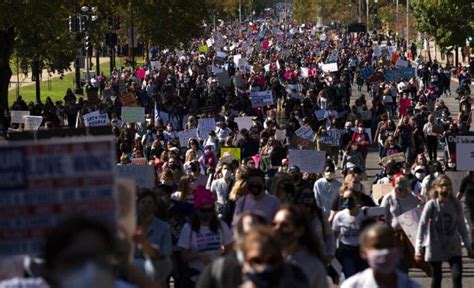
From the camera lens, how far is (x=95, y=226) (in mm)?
6227

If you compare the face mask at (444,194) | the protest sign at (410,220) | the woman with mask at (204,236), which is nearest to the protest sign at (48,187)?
the woman with mask at (204,236)

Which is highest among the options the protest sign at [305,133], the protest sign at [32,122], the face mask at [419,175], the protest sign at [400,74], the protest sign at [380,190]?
the protest sign at [400,74]

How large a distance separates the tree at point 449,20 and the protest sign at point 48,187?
66750 mm

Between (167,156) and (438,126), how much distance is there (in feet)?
36.2

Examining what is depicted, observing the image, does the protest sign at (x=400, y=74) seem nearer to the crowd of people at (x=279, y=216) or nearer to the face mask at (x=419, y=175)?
the crowd of people at (x=279, y=216)

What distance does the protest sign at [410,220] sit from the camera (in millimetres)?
14609

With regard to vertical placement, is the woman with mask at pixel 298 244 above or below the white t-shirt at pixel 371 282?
above

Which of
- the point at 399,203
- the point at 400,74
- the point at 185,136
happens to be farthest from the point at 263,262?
the point at 400,74

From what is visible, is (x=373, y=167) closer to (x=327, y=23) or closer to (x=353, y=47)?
(x=353, y=47)

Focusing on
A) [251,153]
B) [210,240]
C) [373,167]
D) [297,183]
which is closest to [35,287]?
[210,240]

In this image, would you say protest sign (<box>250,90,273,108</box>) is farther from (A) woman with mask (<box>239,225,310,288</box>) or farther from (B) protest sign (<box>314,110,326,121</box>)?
(A) woman with mask (<box>239,225,310,288</box>)

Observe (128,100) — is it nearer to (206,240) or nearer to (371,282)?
(206,240)

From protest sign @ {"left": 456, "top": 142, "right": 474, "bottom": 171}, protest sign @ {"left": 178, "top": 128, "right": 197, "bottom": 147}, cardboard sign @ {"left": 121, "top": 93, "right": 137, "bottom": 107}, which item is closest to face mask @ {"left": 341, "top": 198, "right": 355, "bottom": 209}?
protest sign @ {"left": 456, "top": 142, "right": 474, "bottom": 171}

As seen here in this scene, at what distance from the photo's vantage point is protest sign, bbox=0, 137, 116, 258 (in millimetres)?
7094
